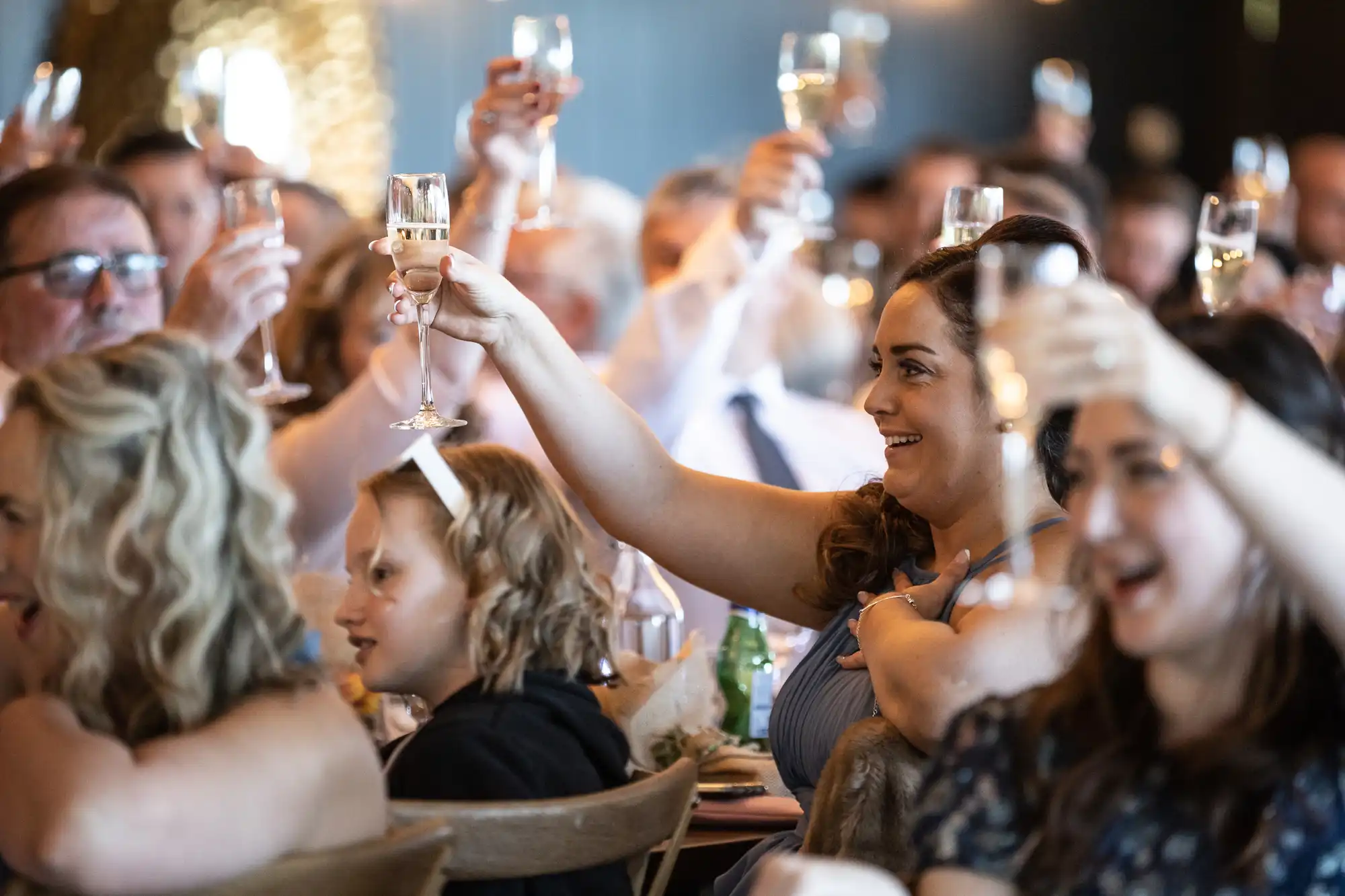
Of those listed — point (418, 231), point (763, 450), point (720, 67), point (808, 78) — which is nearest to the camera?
point (418, 231)

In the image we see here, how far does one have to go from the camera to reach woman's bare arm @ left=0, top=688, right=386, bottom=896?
61.1 inches

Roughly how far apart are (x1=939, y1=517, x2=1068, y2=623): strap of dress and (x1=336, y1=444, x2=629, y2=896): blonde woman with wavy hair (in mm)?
483

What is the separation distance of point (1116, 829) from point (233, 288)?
1.84 metres

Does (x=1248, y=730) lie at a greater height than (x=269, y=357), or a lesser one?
lesser

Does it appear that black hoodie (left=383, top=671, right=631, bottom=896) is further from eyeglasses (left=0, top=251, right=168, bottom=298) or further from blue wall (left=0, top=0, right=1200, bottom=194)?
blue wall (left=0, top=0, right=1200, bottom=194)

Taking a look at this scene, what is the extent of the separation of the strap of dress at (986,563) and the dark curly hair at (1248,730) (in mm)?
567

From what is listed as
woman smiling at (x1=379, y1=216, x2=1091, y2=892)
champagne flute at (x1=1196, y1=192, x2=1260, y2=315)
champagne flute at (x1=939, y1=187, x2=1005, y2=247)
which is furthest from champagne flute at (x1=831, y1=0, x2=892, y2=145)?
woman smiling at (x1=379, y1=216, x2=1091, y2=892)

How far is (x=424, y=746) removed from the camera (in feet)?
7.04

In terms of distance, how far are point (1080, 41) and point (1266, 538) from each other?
27.2 feet

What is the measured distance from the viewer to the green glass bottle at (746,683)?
9.35 ft

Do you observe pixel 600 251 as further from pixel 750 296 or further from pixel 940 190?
pixel 940 190

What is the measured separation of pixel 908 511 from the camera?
2.39 m

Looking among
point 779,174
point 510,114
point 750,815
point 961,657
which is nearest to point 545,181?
point 779,174

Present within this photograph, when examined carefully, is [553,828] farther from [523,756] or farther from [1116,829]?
[1116,829]
